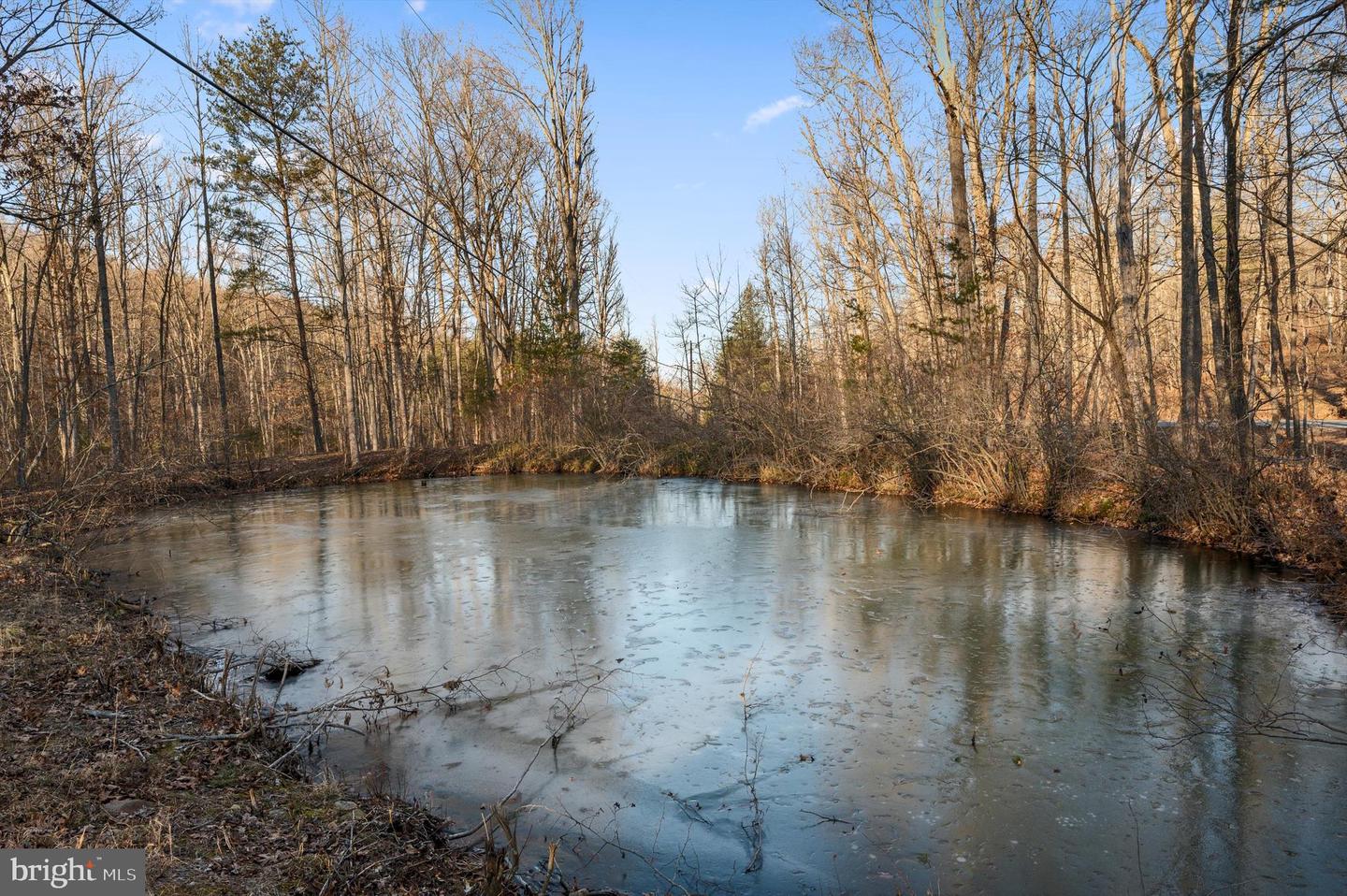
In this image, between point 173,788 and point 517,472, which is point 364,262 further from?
point 173,788

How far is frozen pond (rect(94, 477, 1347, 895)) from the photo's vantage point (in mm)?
3545

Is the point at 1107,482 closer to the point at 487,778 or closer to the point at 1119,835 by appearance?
the point at 1119,835

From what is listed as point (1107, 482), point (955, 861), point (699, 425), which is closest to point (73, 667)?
point (955, 861)

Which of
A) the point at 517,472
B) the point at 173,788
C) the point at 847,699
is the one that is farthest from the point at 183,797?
the point at 517,472

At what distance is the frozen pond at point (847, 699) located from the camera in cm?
354

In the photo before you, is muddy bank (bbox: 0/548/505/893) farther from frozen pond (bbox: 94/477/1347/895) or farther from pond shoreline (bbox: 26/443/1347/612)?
pond shoreline (bbox: 26/443/1347/612)

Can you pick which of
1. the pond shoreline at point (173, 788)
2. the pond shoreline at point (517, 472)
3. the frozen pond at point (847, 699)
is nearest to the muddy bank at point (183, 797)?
the pond shoreline at point (173, 788)

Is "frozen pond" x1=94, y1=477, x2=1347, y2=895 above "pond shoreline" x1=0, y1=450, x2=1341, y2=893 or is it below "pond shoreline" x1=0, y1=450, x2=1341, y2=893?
below

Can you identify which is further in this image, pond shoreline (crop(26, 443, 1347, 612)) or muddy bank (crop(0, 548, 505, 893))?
pond shoreline (crop(26, 443, 1347, 612))

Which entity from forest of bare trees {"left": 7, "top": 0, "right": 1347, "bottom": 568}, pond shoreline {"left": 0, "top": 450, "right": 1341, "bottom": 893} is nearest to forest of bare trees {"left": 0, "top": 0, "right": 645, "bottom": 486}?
forest of bare trees {"left": 7, "top": 0, "right": 1347, "bottom": 568}

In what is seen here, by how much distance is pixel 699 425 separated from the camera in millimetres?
21766

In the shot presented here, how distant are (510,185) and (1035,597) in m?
23.0

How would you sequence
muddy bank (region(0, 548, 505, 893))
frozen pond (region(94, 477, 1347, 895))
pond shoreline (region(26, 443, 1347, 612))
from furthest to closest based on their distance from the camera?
pond shoreline (region(26, 443, 1347, 612)), frozen pond (region(94, 477, 1347, 895)), muddy bank (region(0, 548, 505, 893))

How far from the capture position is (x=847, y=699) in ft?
17.5
